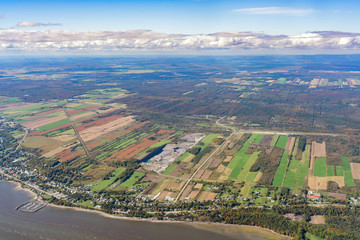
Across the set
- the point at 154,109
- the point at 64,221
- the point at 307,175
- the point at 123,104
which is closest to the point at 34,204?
the point at 64,221

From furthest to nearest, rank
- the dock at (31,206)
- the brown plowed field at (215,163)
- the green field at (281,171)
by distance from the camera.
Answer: the brown plowed field at (215,163) → the green field at (281,171) → the dock at (31,206)

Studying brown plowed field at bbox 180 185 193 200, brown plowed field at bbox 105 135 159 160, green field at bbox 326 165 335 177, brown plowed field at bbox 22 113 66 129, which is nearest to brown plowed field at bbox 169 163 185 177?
brown plowed field at bbox 180 185 193 200

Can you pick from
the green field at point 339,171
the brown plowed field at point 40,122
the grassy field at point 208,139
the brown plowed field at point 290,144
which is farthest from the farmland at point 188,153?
the brown plowed field at point 290,144

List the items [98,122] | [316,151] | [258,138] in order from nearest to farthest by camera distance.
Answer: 1. [316,151]
2. [258,138]
3. [98,122]

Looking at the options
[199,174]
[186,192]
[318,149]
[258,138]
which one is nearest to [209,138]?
[258,138]

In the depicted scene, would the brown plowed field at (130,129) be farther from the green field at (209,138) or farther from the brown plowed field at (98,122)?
the green field at (209,138)

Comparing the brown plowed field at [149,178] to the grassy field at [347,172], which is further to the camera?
the brown plowed field at [149,178]

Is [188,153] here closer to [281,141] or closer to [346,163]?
[281,141]
